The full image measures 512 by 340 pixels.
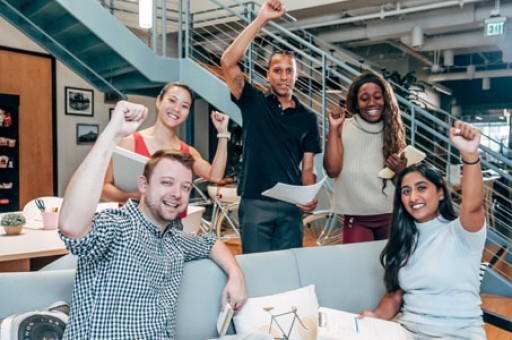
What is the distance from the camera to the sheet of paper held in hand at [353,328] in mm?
1680

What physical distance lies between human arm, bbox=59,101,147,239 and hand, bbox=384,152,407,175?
4.38ft

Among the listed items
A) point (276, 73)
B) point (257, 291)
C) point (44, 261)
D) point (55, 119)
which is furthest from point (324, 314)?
point (55, 119)

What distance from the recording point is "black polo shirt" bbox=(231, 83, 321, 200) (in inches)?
89.7

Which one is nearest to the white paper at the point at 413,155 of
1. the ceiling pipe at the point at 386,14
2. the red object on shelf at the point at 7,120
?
the ceiling pipe at the point at 386,14

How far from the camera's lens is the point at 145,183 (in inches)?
62.5

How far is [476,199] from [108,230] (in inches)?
48.0

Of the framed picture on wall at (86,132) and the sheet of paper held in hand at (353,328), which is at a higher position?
the framed picture on wall at (86,132)

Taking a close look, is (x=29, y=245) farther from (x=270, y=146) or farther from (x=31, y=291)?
(x=270, y=146)

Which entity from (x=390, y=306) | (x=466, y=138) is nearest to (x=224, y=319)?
(x=390, y=306)

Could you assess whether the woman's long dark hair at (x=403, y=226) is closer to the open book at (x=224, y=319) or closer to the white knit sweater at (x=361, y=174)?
the white knit sweater at (x=361, y=174)

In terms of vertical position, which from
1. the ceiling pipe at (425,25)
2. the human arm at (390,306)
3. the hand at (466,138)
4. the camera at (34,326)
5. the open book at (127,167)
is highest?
the ceiling pipe at (425,25)

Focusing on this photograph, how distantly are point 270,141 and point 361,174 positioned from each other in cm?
45

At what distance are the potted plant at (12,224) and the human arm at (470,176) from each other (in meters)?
2.21

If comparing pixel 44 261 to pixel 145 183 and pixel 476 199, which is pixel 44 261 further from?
pixel 476 199
